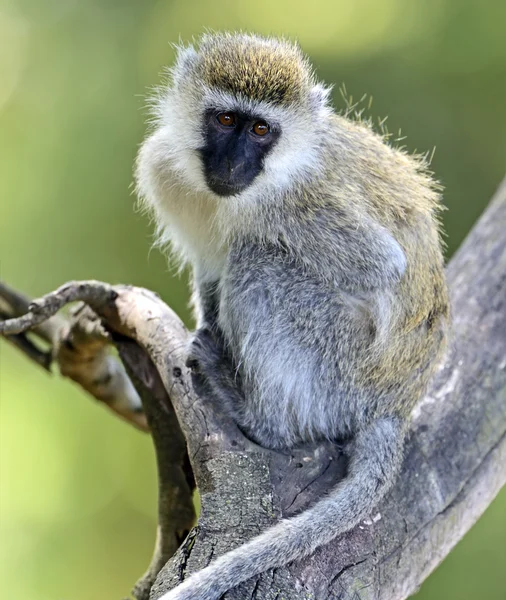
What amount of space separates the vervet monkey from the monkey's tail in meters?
0.01

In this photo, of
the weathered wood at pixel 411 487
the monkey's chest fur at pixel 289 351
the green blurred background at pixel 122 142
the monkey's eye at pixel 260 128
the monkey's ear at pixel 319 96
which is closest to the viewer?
the weathered wood at pixel 411 487

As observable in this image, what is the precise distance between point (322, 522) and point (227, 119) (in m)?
1.61

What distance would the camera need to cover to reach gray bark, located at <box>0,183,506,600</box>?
228 cm

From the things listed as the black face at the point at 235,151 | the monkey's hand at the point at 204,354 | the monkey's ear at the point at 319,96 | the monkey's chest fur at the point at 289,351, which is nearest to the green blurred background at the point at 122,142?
the monkey's ear at the point at 319,96

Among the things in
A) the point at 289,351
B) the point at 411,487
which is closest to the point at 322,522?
the point at 411,487

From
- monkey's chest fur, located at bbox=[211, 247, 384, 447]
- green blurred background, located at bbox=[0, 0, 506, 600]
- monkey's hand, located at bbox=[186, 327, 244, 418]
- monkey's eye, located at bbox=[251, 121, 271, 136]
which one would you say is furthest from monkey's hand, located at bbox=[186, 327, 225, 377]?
green blurred background, located at bbox=[0, 0, 506, 600]

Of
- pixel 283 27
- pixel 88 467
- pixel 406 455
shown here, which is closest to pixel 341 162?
pixel 406 455

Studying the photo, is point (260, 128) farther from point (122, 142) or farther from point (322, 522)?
point (122, 142)

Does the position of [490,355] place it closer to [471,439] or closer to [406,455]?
[471,439]

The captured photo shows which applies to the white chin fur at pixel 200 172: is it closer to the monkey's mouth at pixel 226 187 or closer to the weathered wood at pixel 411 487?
the monkey's mouth at pixel 226 187

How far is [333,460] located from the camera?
269 centimetres

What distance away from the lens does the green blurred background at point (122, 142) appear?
5.78 metres

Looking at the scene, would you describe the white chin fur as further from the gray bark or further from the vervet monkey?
the gray bark

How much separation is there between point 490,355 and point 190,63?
6.43 feet
